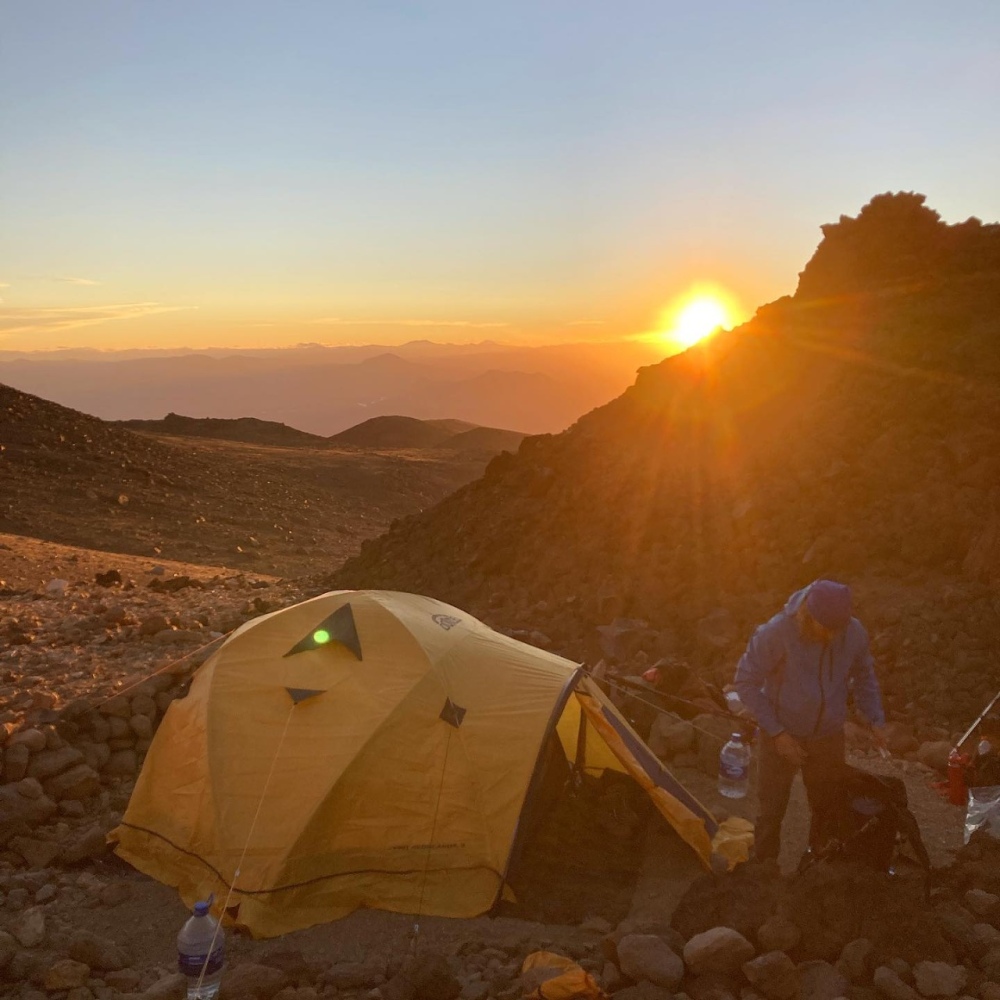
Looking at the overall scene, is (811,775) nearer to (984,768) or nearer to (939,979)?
(939,979)

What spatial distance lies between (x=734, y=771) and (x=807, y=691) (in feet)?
9.39

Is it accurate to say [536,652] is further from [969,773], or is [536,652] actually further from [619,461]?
[619,461]

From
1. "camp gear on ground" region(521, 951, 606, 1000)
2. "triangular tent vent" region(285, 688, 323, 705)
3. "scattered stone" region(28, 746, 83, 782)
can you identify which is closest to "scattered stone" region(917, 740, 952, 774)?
"camp gear on ground" region(521, 951, 606, 1000)

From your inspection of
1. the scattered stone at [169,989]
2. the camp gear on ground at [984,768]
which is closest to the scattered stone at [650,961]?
the scattered stone at [169,989]

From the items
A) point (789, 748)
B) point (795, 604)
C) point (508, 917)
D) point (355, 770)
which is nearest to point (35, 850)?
point (355, 770)

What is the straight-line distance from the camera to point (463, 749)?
22.1ft

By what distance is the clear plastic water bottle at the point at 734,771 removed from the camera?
8.48 meters

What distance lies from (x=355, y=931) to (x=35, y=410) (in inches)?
1387

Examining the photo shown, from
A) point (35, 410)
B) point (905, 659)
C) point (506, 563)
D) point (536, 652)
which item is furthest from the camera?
point (35, 410)

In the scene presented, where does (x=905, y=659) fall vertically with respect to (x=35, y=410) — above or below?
below

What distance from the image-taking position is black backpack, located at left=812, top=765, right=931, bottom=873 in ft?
19.1

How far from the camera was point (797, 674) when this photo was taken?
592 centimetres

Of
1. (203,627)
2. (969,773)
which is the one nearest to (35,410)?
(203,627)

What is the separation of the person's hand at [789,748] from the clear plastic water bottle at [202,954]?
373 centimetres
